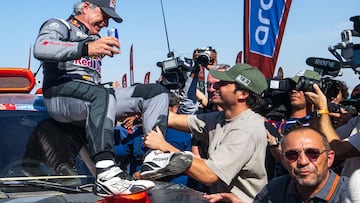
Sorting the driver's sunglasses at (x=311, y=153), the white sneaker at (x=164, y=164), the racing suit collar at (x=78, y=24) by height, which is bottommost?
the white sneaker at (x=164, y=164)

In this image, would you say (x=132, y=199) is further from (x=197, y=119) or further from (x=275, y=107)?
(x=275, y=107)

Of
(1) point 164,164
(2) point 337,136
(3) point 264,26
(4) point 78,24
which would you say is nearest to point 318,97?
(2) point 337,136

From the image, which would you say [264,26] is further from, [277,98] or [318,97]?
[318,97]

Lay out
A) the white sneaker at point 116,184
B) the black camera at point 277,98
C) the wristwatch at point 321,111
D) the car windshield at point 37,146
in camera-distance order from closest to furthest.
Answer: the white sneaker at point 116,184, the car windshield at point 37,146, the wristwatch at point 321,111, the black camera at point 277,98

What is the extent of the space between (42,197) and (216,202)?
101 centimetres

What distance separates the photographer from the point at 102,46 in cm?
357

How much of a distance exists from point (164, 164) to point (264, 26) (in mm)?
3829

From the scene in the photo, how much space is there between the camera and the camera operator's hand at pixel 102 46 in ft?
11.7

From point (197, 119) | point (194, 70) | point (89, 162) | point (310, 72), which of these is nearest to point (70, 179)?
point (89, 162)

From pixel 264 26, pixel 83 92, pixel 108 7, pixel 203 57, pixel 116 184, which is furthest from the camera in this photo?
pixel 264 26

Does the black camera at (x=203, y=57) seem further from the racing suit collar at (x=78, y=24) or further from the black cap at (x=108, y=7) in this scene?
the racing suit collar at (x=78, y=24)

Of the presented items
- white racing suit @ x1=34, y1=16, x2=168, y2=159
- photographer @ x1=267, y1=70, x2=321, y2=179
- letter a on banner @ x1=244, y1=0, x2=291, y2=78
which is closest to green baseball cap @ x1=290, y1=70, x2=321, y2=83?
photographer @ x1=267, y1=70, x2=321, y2=179

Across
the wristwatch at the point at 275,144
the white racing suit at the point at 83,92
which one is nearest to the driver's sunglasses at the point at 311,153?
the wristwatch at the point at 275,144

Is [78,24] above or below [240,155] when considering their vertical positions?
above
